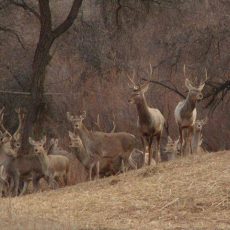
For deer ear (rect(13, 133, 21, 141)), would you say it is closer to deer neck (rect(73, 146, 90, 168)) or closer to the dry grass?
→ deer neck (rect(73, 146, 90, 168))

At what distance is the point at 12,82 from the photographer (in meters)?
26.9

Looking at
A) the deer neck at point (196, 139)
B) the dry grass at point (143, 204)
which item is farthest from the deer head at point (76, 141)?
the dry grass at point (143, 204)

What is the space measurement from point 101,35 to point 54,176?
323 inches

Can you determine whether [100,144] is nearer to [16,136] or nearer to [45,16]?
[16,136]

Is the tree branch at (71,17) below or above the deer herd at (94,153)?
above

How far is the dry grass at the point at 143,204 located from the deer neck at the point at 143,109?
324 centimetres

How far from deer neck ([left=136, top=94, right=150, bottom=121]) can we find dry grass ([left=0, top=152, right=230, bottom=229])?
3240 mm

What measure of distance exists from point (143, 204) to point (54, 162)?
25.6 ft

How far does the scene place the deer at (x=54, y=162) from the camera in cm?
1922

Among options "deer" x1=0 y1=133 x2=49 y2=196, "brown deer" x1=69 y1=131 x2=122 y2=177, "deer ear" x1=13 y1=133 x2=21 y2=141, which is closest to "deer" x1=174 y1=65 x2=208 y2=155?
"brown deer" x1=69 y1=131 x2=122 y2=177

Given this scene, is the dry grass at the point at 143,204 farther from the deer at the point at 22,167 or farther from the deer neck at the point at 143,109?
the deer at the point at 22,167

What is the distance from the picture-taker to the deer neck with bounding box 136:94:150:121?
18.3m

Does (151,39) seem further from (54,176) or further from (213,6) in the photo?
(54,176)

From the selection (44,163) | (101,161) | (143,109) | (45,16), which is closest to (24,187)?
(44,163)
